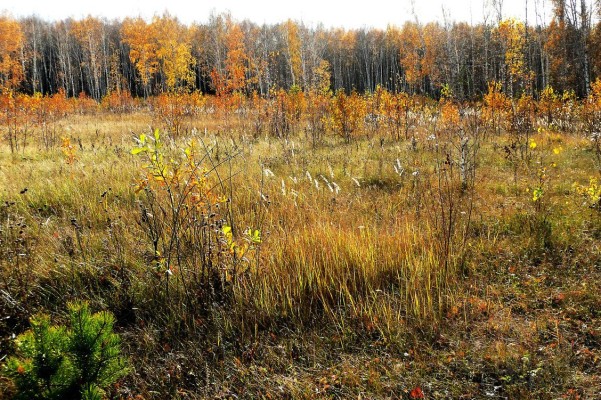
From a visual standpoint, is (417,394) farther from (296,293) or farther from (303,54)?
(303,54)

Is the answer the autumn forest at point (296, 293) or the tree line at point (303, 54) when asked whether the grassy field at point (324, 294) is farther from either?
the tree line at point (303, 54)

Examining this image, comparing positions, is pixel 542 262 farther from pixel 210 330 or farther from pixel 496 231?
pixel 210 330

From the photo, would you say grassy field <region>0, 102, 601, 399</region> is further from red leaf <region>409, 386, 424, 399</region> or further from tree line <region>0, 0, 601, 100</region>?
tree line <region>0, 0, 601, 100</region>

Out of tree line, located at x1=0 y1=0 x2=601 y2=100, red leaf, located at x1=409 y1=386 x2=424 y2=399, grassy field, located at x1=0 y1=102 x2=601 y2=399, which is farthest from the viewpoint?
tree line, located at x1=0 y1=0 x2=601 y2=100

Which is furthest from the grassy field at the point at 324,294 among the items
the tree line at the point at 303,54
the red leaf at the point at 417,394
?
the tree line at the point at 303,54

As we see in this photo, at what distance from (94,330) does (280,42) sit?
55882 millimetres

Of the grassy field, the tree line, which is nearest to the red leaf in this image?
the grassy field

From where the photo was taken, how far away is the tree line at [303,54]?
2253 centimetres

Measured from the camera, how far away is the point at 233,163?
6.65 m

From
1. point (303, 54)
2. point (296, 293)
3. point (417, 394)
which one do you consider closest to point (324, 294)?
point (296, 293)

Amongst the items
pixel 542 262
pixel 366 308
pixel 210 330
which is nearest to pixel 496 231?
pixel 542 262

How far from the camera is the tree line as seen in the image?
2253 cm

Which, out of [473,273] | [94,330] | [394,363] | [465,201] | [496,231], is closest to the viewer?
[94,330]

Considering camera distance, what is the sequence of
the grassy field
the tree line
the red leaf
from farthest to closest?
the tree line → the grassy field → the red leaf
